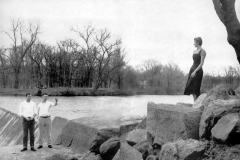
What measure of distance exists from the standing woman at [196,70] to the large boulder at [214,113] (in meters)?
2.41

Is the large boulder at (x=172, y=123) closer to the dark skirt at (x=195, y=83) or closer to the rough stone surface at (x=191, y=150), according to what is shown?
the rough stone surface at (x=191, y=150)

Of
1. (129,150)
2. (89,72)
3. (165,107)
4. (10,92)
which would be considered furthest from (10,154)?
(89,72)

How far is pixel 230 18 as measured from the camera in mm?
6410

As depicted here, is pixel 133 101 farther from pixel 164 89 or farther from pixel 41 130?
pixel 41 130

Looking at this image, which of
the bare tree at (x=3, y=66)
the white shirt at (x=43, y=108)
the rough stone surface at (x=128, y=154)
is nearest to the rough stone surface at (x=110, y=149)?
the rough stone surface at (x=128, y=154)

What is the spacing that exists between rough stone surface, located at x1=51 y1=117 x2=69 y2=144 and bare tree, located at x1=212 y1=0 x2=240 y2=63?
6279 mm

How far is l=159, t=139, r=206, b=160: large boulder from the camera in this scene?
3939mm

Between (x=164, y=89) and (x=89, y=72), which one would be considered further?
(x=89, y=72)

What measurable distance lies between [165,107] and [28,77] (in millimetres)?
46285

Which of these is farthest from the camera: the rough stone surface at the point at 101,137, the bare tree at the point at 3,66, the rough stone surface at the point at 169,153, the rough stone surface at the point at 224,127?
the bare tree at the point at 3,66

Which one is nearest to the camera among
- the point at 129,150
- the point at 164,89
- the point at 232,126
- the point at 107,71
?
the point at 232,126

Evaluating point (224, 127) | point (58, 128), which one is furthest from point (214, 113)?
point (58, 128)

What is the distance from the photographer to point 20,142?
1245 centimetres

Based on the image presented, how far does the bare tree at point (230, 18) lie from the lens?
6.27 m
